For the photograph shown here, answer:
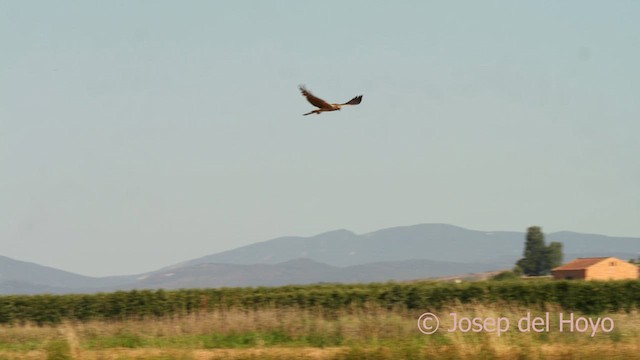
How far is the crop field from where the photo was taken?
681 inches

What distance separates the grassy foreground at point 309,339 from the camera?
16.6 meters

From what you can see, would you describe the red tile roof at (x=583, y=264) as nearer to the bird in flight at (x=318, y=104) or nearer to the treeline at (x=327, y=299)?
the treeline at (x=327, y=299)

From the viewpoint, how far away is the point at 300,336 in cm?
2220

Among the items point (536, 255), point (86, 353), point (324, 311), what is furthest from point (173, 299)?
point (536, 255)

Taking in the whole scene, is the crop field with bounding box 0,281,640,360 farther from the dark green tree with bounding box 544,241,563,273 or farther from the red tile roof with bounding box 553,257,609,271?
the dark green tree with bounding box 544,241,563,273

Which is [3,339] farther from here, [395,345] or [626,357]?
[626,357]

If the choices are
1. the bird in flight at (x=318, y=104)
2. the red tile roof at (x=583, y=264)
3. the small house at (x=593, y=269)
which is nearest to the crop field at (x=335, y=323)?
the bird in flight at (x=318, y=104)

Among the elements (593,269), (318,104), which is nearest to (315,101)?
(318,104)

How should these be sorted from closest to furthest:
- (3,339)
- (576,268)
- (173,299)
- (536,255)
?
(3,339) < (173,299) < (576,268) < (536,255)

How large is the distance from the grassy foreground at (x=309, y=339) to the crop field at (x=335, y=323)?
0.11 ft

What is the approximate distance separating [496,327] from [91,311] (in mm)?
15064

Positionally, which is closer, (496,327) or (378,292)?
(496,327)

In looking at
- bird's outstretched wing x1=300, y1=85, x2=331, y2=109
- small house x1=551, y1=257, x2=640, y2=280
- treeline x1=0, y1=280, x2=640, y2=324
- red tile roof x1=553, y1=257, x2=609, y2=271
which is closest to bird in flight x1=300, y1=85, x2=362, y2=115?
bird's outstretched wing x1=300, y1=85, x2=331, y2=109

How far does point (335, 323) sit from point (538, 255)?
12529 cm
